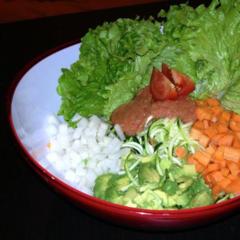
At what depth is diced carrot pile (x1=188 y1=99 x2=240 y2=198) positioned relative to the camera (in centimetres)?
157

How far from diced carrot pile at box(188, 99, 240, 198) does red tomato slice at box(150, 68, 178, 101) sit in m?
0.12

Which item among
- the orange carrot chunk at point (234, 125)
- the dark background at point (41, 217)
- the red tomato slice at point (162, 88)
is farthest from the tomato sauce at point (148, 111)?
the dark background at point (41, 217)

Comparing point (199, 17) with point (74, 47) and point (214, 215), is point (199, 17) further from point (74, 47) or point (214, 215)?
point (214, 215)

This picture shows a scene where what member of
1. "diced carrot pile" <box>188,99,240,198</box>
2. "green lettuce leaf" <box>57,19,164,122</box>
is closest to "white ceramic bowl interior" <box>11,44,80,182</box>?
"green lettuce leaf" <box>57,19,164,122</box>

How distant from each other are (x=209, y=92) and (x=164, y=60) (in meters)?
0.22

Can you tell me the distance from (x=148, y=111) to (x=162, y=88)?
0.10 metres

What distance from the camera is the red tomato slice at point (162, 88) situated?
1746mm

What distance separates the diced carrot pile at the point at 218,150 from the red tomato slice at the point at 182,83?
0.31 ft

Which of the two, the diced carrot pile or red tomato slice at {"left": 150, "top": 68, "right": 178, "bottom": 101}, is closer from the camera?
the diced carrot pile

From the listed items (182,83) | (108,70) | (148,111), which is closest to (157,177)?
(148,111)

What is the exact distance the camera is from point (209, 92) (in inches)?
74.9

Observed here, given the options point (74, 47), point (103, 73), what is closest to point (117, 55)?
point (103, 73)

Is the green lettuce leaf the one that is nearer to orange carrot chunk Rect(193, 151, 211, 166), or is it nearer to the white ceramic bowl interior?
the white ceramic bowl interior

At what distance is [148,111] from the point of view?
1.77 metres
